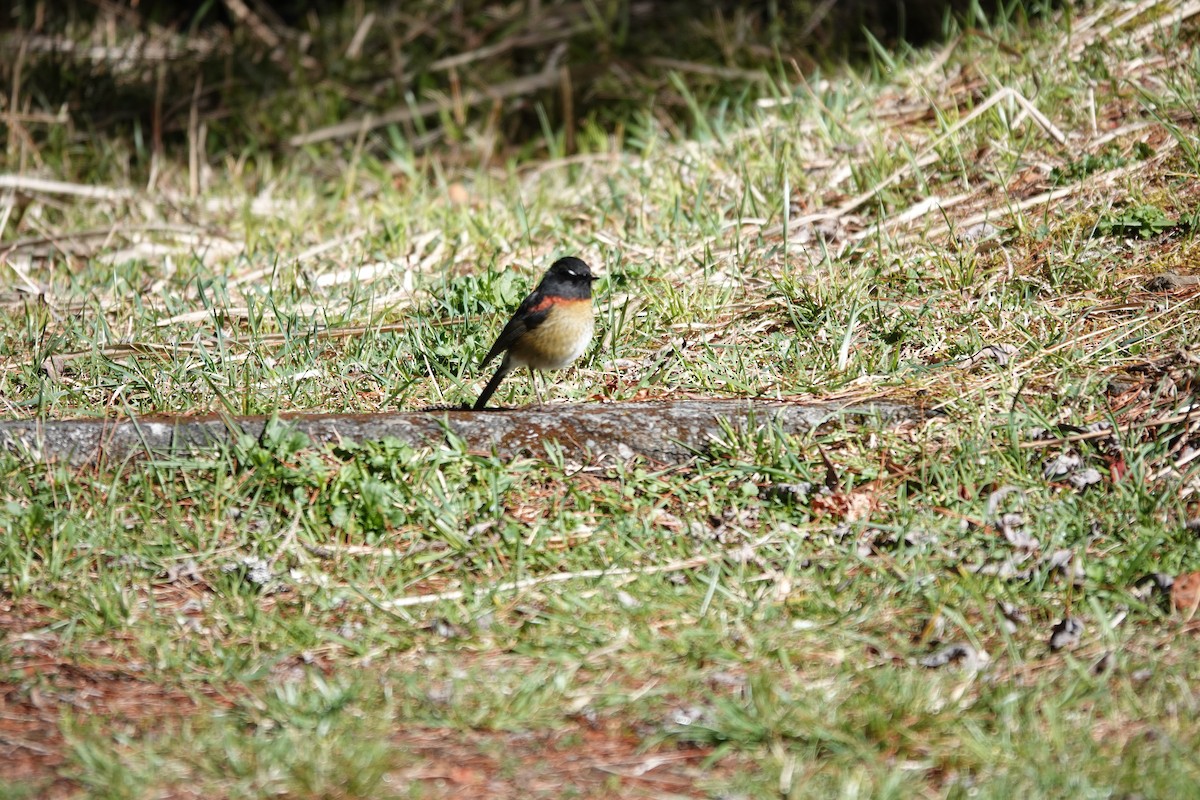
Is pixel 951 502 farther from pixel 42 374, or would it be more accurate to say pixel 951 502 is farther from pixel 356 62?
pixel 356 62

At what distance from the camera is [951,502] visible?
4.04m

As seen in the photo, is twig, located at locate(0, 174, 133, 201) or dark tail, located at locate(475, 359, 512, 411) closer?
dark tail, located at locate(475, 359, 512, 411)

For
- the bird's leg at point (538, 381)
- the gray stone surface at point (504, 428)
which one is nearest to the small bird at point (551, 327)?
the bird's leg at point (538, 381)

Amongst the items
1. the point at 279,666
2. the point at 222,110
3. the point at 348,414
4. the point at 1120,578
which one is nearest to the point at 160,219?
the point at 222,110

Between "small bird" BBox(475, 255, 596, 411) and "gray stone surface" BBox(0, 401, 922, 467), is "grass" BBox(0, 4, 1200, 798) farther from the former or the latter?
"small bird" BBox(475, 255, 596, 411)

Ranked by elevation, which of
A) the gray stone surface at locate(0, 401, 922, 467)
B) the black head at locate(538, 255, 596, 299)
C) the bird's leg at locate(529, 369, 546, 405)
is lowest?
the bird's leg at locate(529, 369, 546, 405)

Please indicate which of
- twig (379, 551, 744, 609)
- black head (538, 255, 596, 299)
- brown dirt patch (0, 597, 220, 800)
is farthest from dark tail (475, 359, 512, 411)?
brown dirt patch (0, 597, 220, 800)

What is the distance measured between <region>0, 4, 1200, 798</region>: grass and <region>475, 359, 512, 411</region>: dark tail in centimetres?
20

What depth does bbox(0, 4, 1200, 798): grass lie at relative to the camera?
3.05m

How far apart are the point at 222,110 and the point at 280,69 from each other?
2.27 ft

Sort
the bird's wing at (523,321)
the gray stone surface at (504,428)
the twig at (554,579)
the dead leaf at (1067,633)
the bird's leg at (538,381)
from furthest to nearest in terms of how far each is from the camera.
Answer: the bird's leg at (538,381)
the bird's wing at (523,321)
the gray stone surface at (504,428)
the twig at (554,579)
the dead leaf at (1067,633)

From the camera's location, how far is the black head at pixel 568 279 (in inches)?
192

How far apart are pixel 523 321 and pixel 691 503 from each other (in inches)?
41.8

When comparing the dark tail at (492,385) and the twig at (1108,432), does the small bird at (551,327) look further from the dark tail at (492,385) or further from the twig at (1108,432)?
the twig at (1108,432)
